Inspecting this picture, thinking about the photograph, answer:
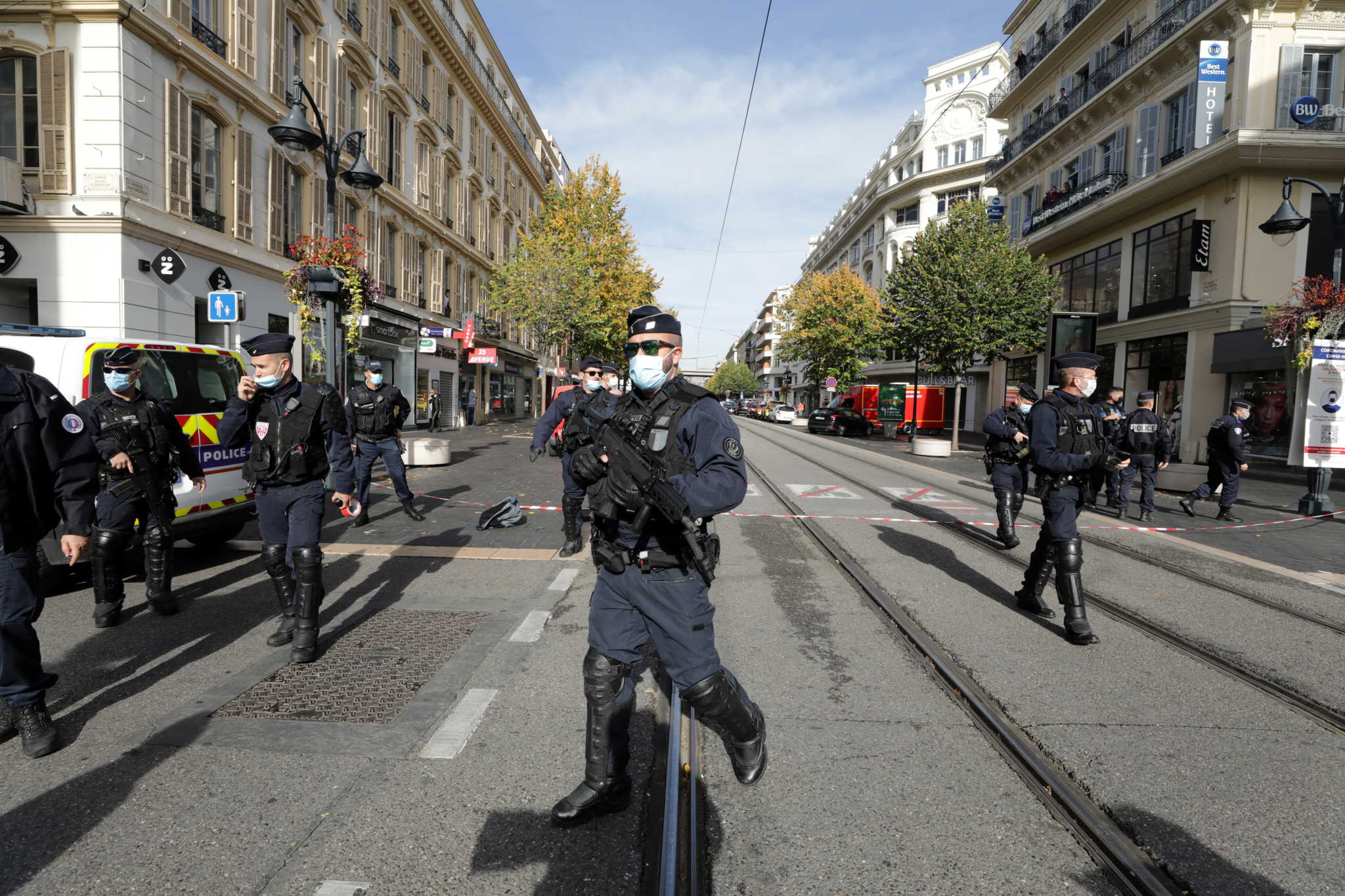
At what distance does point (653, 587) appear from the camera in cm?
269

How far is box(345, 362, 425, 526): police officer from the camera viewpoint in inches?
343

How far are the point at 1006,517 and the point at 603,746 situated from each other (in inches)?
259

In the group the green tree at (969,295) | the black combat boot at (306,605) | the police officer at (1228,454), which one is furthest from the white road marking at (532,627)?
the green tree at (969,295)

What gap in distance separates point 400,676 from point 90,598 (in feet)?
10.4

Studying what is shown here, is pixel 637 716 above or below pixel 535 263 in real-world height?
below

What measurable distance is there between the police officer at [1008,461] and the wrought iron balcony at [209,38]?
16666 millimetres

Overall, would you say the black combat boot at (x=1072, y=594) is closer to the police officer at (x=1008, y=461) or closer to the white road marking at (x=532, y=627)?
the police officer at (x=1008, y=461)

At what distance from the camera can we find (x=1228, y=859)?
2.43 metres

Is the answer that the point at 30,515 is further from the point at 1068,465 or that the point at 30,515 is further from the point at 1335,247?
the point at 1335,247

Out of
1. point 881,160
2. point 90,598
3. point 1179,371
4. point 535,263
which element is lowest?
point 90,598

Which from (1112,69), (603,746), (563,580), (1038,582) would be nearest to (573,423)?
(563,580)

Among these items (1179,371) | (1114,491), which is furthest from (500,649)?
(1179,371)

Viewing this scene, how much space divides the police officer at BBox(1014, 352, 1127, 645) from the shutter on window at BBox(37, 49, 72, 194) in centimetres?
1599

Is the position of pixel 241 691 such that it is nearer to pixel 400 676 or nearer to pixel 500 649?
pixel 400 676
